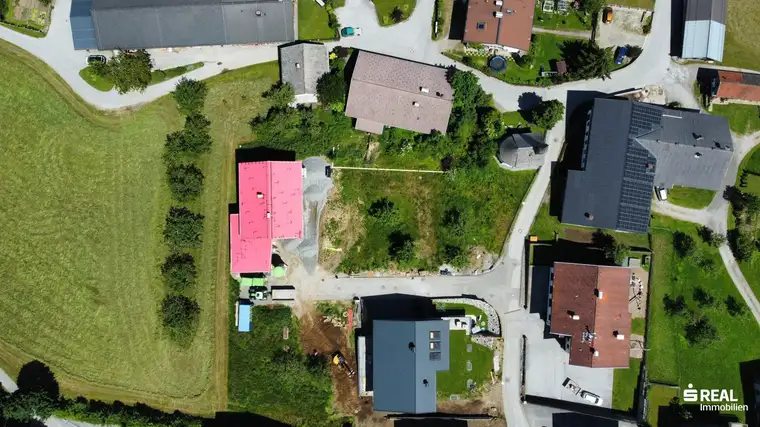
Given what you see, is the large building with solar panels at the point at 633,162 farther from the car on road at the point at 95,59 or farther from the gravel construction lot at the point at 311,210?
the car on road at the point at 95,59

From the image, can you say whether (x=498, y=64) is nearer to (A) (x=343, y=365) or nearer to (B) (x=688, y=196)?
(B) (x=688, y=196)

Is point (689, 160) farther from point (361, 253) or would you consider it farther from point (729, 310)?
point (361, 253)

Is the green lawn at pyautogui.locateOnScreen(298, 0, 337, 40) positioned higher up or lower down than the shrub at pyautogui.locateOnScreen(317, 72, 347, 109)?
higher up

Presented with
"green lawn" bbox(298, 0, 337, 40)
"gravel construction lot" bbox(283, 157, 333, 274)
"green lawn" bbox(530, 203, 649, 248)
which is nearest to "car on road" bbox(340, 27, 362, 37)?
"green lawn" bbox(298, 0, 337, 40)

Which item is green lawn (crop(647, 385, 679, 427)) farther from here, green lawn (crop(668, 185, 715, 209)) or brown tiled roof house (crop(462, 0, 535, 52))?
brown tiled roof house (crop(462, 0, 535, 52))

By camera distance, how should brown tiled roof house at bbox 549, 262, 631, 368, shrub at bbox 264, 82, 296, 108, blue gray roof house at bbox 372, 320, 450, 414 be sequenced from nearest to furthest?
blue gray roof house at bbox 372, 320, 450, 414, brown tiled roof house at bbox 549, 262, 631, 368, shrub at bbox 264, 82, 296, 108

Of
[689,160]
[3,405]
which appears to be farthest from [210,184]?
[689,160]
